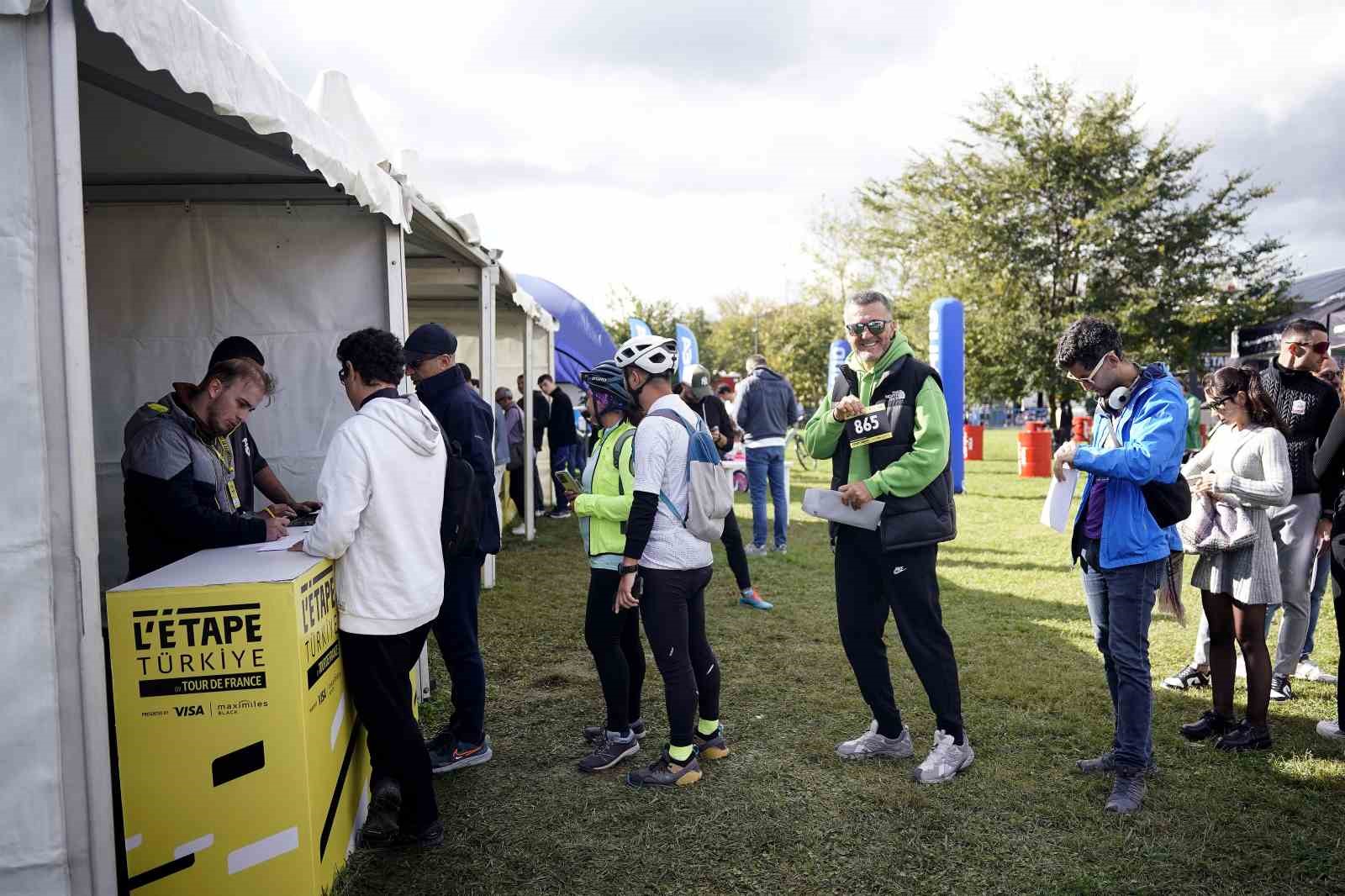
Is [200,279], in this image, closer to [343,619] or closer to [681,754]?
[343,619]

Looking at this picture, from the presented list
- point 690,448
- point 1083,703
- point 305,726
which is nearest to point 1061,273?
point 1083,703

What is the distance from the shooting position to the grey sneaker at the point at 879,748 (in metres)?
4.06

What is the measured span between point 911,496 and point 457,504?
1.74m

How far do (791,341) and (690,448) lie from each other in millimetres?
33094

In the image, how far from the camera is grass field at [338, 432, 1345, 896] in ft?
10.2

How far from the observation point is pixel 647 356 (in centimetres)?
373

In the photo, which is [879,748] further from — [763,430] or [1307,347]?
[763,430]

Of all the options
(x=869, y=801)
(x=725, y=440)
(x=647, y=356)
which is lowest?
(x=869, y=801)

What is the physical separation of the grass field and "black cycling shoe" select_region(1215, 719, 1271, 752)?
7 centimetres

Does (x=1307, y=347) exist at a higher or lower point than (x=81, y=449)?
higher

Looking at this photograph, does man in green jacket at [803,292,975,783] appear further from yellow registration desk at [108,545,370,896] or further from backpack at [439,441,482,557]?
yellow registration desk at [108,545,370,896]

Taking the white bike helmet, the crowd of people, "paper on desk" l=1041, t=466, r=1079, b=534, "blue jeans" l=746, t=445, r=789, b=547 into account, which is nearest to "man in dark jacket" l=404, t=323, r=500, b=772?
the crowd of people

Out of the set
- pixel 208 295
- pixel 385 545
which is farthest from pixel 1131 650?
pixel 208 295

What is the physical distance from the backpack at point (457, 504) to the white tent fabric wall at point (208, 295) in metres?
1.45
